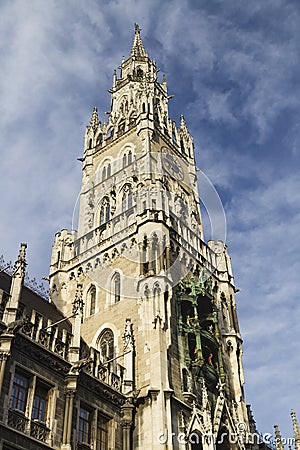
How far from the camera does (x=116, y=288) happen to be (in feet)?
101

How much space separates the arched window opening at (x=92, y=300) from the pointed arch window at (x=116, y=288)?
152 cm

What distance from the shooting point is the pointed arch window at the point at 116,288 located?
30.2 meters

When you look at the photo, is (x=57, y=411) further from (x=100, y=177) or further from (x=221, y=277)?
(x=100, y=177)

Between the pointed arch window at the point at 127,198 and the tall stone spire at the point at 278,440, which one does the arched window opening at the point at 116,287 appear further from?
the tall stone spire at the point at 278,440

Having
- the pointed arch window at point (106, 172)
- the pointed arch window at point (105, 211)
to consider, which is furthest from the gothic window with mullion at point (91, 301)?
the pointed arch window at point (106, 172)

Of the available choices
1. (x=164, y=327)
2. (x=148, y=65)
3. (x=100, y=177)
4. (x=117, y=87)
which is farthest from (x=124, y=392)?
(x=148, y=65)

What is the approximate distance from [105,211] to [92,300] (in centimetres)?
803

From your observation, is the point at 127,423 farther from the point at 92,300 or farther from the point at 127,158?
the point at 127,158

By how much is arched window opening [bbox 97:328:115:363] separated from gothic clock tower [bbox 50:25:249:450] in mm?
73

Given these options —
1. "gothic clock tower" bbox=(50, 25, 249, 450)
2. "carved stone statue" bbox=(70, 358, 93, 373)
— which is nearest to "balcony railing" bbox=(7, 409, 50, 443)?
"carved stone statue" bbox=(70, 358, 93, 373)

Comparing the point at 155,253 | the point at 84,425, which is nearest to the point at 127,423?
the point at 84,425

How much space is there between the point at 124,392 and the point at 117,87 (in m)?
33.5

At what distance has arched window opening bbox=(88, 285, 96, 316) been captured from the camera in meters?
31.1

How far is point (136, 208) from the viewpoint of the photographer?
3344 cm
